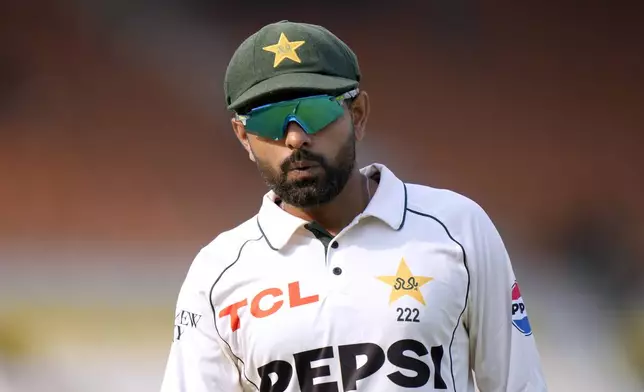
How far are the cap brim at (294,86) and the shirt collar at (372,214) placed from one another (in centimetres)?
23

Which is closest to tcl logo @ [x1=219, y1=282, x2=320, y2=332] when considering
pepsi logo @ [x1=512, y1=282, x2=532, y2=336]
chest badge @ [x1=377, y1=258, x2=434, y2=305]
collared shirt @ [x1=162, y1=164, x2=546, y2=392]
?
collared shirt @ [x1=162, y1=164, x2=546, y2=392]

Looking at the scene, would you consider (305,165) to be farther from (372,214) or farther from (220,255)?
(220,255)

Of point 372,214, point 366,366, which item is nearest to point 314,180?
point 372,214

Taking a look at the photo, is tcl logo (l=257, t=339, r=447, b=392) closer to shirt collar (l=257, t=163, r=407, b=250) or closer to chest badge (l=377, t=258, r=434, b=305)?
chest badge (l=377, t=258, r=434, b=305)

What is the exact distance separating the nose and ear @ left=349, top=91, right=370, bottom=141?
139 millimetres

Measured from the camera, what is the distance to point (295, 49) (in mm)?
1797

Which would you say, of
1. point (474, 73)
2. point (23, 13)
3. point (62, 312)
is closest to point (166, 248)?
point (62, 312)

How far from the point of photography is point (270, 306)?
178 cm

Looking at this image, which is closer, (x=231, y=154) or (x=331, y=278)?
(x=331, y=278)

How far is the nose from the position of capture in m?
1.76

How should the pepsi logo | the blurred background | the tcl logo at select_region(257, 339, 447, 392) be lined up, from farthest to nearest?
the blurred background
the pepsi logo
the tcl logo at select_region(257, 339, 447, 392)

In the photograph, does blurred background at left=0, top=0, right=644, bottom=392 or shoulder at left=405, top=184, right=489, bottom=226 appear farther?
blurred background at left=0, top=0, right=644, bottom=392

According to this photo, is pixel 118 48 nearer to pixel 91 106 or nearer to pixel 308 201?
pixel 91 106

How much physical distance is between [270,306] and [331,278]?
13 cm
